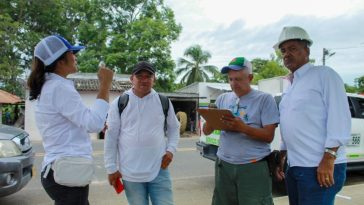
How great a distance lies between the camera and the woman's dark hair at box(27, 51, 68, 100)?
2.47 m

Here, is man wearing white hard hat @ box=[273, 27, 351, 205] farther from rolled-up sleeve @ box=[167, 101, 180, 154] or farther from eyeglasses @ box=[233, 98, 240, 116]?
rolled-up sleeve @ box=[167, 101, 180, 154]

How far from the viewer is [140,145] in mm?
3088

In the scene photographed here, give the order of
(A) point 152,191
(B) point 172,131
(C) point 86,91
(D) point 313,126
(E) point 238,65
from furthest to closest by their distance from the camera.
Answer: (C) point 86,91
(B) point 172,131
(A) point 152,191
(E) point 238,65
(D) point 313,126

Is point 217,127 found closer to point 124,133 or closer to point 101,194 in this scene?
point 124,133

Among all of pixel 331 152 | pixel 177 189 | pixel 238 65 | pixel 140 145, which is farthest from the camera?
pixel 177 189

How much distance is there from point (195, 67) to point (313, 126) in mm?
32458

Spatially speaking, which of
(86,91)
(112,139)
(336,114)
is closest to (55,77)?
(112,139)

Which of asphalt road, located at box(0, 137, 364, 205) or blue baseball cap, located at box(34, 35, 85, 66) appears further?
asphalt road, located at box(0, 137, 364, 205)

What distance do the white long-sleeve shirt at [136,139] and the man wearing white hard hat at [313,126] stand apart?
107 centimetres

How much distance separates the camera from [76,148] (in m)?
2.48

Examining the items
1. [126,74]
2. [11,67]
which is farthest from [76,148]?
[126,74]

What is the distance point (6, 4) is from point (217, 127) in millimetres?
25354

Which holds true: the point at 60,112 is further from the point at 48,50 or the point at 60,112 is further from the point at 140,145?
the point at 140,145

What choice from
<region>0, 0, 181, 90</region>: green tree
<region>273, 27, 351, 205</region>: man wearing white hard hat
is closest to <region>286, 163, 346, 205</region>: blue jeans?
<region>273, 27, 351, 205</region>: man wearing white hard hat
